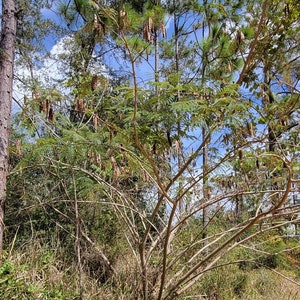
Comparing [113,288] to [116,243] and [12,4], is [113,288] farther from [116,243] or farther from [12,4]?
[12,4]

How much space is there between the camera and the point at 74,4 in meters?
6.48

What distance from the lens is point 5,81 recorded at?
150 inches

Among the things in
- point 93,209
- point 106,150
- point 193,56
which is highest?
point 193,56

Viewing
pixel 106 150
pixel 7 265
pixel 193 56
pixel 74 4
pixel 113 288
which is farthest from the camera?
pixel 193 56

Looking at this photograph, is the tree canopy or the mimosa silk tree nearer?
the tree canopy

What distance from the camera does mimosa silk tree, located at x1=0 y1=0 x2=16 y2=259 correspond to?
374 cm

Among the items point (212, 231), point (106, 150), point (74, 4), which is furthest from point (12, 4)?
point (212, 231)

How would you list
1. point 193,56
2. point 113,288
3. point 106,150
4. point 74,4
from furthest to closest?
point 193,56 < point 74,4 < point 113,288 < point 106,150

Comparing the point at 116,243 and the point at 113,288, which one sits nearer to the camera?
the point at 113,288

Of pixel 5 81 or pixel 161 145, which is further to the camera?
pixel 5 81

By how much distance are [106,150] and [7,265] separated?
176 cm

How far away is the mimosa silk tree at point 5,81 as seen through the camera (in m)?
3.74

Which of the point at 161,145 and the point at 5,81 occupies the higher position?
the point at 5,81

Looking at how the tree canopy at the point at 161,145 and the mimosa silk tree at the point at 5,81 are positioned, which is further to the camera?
the mimosa silk tree at the point at 5,81
